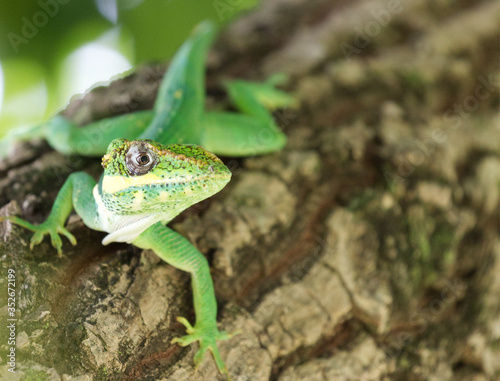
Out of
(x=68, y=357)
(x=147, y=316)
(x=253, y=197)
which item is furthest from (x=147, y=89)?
(x=68, y=357)

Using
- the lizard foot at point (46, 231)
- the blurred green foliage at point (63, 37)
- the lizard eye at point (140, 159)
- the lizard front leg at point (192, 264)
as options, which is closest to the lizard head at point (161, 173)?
the lizard eye at point (140, 159)

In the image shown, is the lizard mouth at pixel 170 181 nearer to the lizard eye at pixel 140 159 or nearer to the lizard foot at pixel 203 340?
the lizard eye at pixel 140 159

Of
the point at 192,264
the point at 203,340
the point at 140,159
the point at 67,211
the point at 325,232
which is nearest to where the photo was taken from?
the point at 140,159

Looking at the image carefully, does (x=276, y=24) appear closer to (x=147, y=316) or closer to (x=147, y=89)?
(x=147, y=89)

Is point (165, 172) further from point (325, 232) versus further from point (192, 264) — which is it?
point (325, 232)

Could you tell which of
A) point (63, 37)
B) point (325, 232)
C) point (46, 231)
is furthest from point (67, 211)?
point (63, 37)

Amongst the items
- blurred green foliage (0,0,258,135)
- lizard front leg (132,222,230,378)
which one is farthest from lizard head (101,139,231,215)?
blurred green foliage (0,0,258,135)
